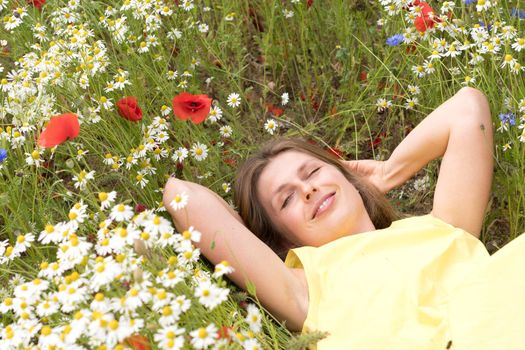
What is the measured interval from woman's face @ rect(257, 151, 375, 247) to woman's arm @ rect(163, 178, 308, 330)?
147 mm

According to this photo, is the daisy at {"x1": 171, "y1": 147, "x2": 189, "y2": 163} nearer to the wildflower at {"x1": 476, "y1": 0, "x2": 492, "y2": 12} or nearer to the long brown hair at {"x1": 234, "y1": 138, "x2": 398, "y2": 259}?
the long brown hair at {"x1": 234, "y1": 138, "x2": 398, "y2": 259}

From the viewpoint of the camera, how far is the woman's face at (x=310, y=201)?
2570mm

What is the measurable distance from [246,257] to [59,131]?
615mm

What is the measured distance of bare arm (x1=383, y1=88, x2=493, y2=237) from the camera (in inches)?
105

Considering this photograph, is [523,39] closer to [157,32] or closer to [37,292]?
[157,32]

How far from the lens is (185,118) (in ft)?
9.23

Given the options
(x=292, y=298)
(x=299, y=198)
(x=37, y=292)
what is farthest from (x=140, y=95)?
(x=37, y=292)

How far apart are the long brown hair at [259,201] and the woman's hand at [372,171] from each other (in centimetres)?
3

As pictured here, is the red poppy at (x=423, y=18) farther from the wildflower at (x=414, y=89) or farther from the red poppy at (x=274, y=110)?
the red poppy at (x=274, y=110)

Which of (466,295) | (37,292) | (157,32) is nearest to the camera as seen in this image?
(37,292)

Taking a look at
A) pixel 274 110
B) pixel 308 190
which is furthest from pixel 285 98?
pixel 308 190

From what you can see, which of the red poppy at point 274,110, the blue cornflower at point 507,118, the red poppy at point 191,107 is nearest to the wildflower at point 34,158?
the red poppy at point 191,107

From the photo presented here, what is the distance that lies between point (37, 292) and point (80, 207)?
221 millimetres

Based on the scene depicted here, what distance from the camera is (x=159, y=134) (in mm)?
2898
